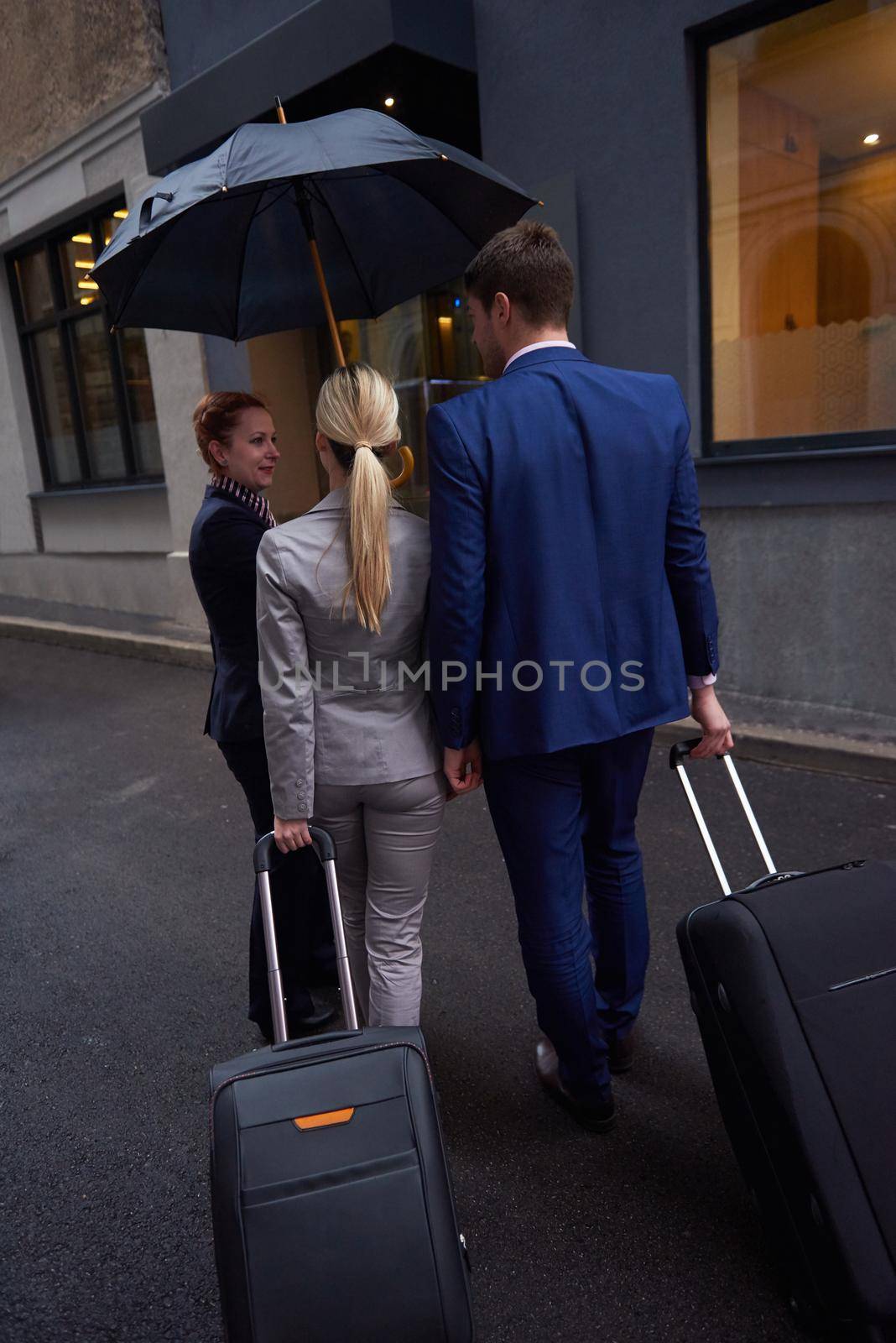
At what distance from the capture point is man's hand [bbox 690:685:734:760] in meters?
2.44

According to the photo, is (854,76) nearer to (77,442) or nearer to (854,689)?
(854,689)

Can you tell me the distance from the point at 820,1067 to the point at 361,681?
48.9 inches

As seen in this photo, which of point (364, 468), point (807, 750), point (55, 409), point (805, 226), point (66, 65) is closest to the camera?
point (364, 468)

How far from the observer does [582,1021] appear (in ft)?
7.68

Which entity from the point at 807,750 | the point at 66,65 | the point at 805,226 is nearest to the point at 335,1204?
the point at 807,750

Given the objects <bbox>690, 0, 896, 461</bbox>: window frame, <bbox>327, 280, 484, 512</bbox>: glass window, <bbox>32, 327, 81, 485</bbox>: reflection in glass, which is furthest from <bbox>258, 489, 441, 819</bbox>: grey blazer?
<bbox>32, 327, 81, 485</bbox>: reflection in glass

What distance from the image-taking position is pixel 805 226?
5535 mm

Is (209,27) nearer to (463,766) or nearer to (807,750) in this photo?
(807,750)

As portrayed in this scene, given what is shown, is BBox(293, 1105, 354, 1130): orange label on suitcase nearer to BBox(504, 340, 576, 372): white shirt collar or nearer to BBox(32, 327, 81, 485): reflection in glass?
BBox(504, 340, 576, 372): white shirt collar

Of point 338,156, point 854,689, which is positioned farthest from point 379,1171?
point 854,689

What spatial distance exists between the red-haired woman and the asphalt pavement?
1.37 ft

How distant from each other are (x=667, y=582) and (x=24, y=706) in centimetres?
635

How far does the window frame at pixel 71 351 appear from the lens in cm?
1012

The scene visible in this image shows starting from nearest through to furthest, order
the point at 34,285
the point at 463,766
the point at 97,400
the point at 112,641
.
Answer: the point at 463,766
the point at 112,641
the point at 97,400
the point at 34,285
